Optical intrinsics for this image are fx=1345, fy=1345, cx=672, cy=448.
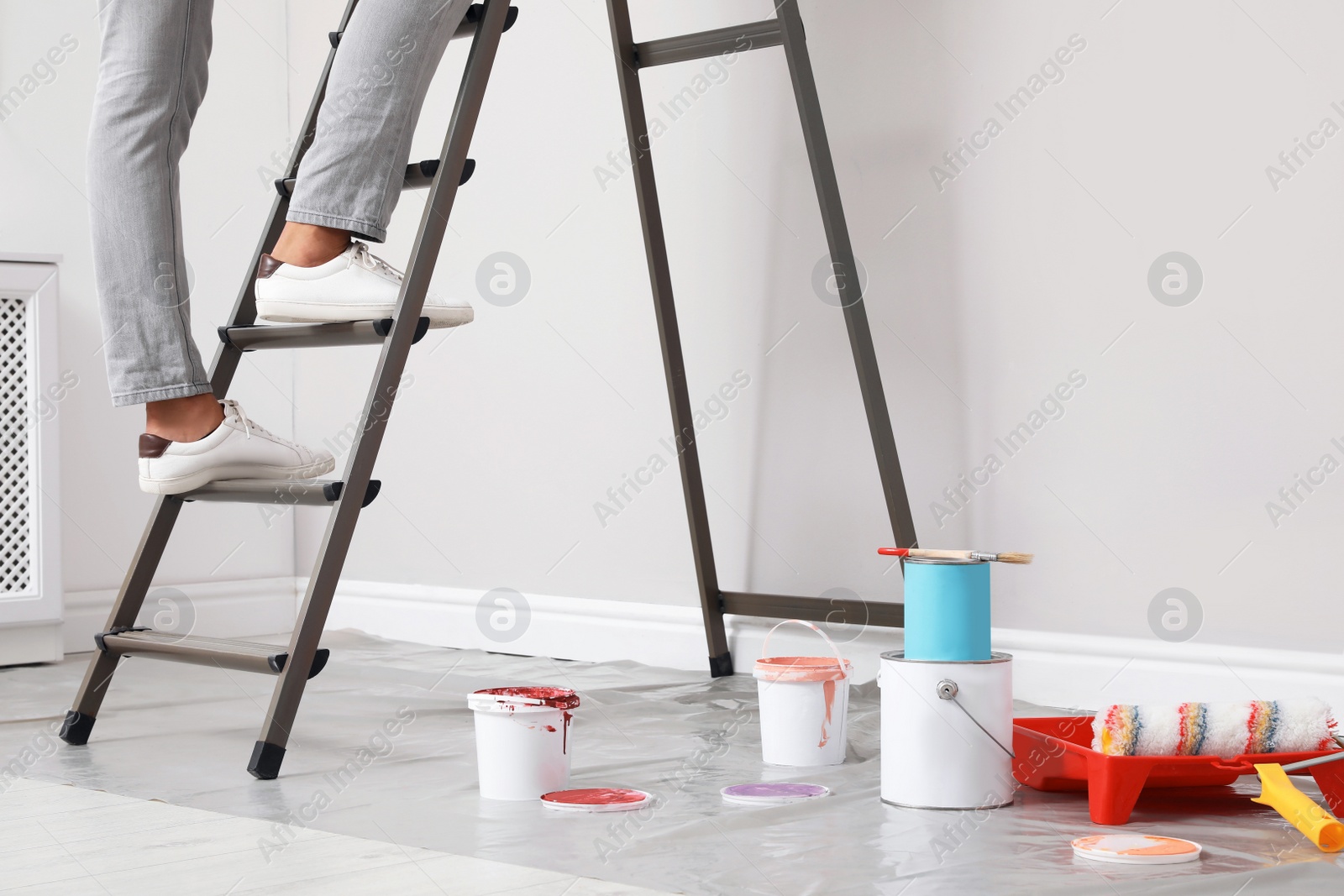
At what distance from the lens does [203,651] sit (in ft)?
5.51

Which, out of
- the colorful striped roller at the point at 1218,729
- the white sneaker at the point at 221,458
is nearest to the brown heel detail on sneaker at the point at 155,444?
the white sneaker at the point at 221,458

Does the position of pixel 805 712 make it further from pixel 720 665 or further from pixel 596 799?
pixel 720 665

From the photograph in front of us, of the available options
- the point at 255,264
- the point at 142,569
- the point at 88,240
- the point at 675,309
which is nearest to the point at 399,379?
the point at 255,264

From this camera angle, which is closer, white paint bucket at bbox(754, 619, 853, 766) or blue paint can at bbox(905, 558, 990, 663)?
blue paint can at bbox(905, 558, 990, 663)

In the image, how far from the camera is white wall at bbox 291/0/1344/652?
1.78 m

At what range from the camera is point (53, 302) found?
2531 millimetres

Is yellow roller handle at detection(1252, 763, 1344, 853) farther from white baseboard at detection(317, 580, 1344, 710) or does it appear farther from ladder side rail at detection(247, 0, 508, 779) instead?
ladder side rail at detection(247, 0, 508, 779)

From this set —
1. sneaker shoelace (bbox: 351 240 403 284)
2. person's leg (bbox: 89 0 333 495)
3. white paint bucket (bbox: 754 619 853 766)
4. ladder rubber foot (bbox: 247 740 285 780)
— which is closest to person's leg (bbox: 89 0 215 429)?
person's leg (bbox: 89 0 333 495)

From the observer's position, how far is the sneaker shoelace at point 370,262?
65.8 inches

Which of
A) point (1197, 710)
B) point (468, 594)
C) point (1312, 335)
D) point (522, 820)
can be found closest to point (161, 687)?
point (468, 594)

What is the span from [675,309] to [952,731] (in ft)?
3.63

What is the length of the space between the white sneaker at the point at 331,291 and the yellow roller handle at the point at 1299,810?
1.09 meters

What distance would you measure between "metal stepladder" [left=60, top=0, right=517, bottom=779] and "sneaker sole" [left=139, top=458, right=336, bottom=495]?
2 cm

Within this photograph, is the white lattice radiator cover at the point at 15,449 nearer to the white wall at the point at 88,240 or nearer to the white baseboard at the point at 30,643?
the white baseboard at the point at 30,643
